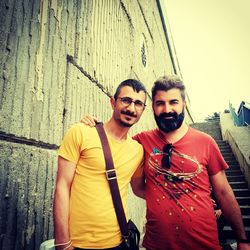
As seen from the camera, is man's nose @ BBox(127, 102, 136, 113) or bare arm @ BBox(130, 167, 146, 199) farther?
bare arm @ BBox(130, 167, 146, 199)

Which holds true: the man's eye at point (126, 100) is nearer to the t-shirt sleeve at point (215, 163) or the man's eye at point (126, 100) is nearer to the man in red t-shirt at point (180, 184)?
the man in red t-shirt at point (180, 184)

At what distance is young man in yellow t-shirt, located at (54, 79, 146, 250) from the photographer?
1.67 m

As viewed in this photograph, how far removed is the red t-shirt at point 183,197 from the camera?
192 cm

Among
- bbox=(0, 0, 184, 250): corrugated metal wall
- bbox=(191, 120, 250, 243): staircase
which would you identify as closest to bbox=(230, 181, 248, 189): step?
bbox=(191, 120, 250, 243): staircase

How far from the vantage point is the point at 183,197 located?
6.50 ft

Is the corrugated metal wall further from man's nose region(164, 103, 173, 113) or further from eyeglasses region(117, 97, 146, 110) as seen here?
man's nose region(164, 103, 173, 113)

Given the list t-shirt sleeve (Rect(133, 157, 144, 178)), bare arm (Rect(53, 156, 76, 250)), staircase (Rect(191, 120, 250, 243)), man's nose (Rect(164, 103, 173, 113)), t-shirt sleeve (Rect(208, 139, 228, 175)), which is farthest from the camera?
staircase (Rect(191, 120, 250, 243))

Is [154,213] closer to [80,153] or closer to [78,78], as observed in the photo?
[80,153]

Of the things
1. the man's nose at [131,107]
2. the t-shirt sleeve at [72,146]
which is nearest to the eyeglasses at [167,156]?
the man's nose at [131,107]

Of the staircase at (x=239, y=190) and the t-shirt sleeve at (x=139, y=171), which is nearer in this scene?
the t-shirt sleeve at (x=139, y=171)

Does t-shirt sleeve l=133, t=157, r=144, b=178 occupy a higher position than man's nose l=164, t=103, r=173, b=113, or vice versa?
man's nose l=164, t=103, r=173, b=113

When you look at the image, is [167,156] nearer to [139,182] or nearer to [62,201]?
[139,182]

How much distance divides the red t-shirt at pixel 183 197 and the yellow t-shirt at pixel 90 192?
0.34 metres

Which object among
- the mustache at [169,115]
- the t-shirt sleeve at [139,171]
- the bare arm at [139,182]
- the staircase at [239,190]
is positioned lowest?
the staircase at [239,190]
